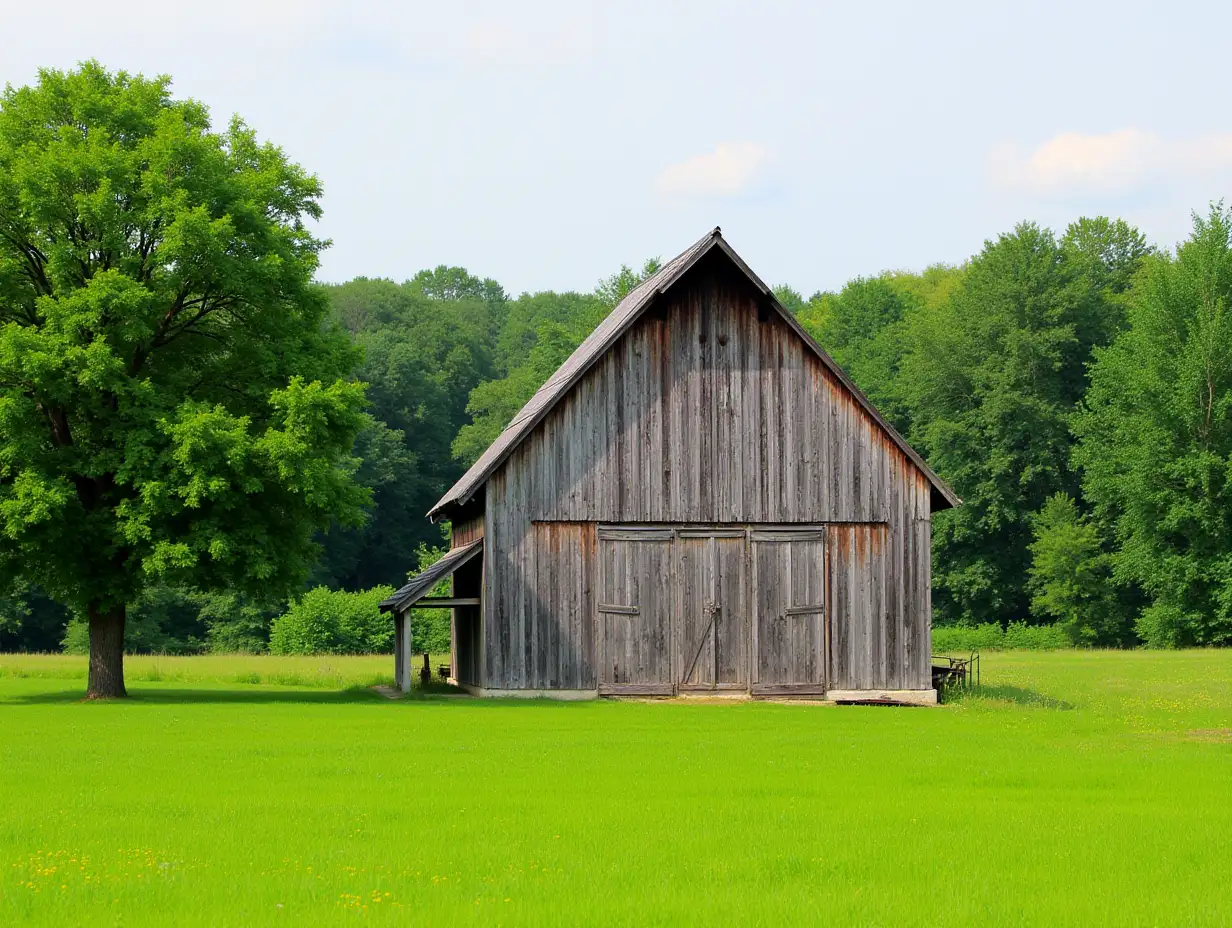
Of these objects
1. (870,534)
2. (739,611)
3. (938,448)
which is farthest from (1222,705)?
(938,448)

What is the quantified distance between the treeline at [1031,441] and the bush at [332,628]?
0.26 metres

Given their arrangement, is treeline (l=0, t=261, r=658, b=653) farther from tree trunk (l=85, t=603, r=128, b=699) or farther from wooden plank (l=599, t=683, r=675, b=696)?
wooden plank (l=599, t=683, r=675, b=696)

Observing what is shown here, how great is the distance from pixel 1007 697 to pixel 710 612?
717 centimetres

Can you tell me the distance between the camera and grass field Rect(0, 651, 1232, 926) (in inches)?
415

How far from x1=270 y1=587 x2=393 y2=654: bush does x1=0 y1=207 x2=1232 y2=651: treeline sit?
0.26m

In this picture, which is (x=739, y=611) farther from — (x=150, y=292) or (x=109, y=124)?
(x=109, y=124)

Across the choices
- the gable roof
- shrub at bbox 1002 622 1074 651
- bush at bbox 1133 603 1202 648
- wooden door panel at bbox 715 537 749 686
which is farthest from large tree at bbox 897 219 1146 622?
the gable roof

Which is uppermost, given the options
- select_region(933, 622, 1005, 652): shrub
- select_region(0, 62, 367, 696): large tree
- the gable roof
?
select_region(0, 62, 367, 696): large tree

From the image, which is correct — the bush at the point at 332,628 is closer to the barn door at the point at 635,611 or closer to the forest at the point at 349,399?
the forest at the point at 349,399

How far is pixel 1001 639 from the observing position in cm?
7100

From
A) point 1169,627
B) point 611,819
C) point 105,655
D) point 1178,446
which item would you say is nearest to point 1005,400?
point 1178,446

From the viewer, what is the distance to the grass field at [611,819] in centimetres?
1054

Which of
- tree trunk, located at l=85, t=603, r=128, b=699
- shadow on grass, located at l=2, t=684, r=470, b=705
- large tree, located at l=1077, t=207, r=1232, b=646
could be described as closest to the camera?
shadow on grass, located at l=2, t=684, r=470, b=705

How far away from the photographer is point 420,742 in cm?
2292
